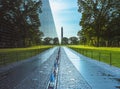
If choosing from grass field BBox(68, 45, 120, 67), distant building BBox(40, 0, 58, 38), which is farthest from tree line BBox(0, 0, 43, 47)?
distant building BBox(40, 0, 58, 38)

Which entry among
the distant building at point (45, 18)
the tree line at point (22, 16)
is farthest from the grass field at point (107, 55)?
the distant building at point (45, 18)

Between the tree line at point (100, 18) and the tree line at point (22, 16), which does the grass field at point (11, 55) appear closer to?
the tree line at point (22, 16)

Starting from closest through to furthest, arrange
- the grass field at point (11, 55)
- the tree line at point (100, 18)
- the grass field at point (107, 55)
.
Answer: the grass field at point (11, 55) < the grass field at point (107, 55) < the tree line at point (100, 18)

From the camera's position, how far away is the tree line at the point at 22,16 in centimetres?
6519

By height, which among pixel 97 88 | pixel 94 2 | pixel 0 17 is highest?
pixel 94 2

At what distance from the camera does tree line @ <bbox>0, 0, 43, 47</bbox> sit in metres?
65.2

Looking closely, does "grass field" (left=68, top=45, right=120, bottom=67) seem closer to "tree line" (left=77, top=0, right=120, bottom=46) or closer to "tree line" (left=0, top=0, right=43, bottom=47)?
"tree line" (left=0, top=0, right=43, bottom=47)

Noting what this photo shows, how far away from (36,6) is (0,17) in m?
24.4

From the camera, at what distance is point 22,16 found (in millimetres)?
74125

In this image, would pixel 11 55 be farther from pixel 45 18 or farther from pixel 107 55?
pixel 45 18

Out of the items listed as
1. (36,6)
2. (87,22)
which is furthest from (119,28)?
(36,6)

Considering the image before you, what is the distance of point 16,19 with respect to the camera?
70.2m

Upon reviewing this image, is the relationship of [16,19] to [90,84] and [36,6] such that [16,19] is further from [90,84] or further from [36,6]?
[90,84]

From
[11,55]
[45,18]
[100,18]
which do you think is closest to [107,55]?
[11,55]
